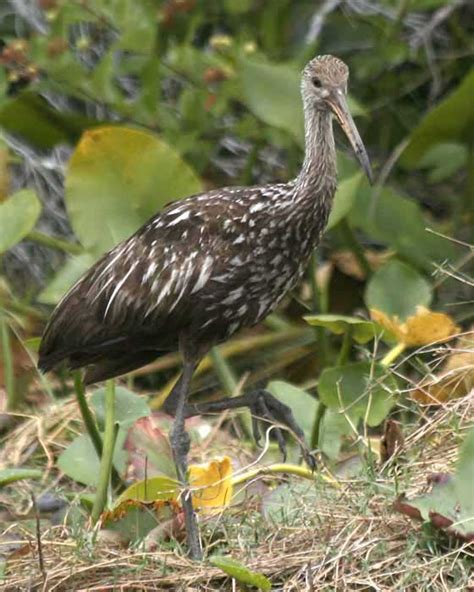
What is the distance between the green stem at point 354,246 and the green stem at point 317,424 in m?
1.39

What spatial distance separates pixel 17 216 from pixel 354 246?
5.00 ft

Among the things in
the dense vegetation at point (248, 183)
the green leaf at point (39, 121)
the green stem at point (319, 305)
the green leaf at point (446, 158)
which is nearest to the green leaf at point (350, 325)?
the dense vegetation at point (248, 183)

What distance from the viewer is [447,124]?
5602mm

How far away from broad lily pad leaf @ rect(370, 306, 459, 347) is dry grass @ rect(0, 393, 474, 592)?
0.34m

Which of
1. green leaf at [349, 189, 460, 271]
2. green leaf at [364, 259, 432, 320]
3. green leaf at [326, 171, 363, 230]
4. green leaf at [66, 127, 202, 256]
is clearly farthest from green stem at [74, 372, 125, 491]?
green leaf at [349, 189, 460, 271]

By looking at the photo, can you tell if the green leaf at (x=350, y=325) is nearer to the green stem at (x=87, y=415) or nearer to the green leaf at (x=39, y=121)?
the green stem at (x=87, y=415)

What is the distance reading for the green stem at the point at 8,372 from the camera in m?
5.26

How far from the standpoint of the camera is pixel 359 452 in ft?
14.6

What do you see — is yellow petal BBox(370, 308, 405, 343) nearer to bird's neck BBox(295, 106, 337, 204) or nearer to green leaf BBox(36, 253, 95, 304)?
Result: bird's neck BBox(295, 106, 337, 204)

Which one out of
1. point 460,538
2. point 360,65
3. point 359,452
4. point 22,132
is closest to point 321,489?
point 359,452

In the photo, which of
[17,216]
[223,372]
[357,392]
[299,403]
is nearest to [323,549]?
[357,392]

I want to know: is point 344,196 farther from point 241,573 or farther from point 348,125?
point 241,573

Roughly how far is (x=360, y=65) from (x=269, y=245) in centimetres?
238

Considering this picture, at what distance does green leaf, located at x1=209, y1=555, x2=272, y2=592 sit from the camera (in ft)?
11.5
